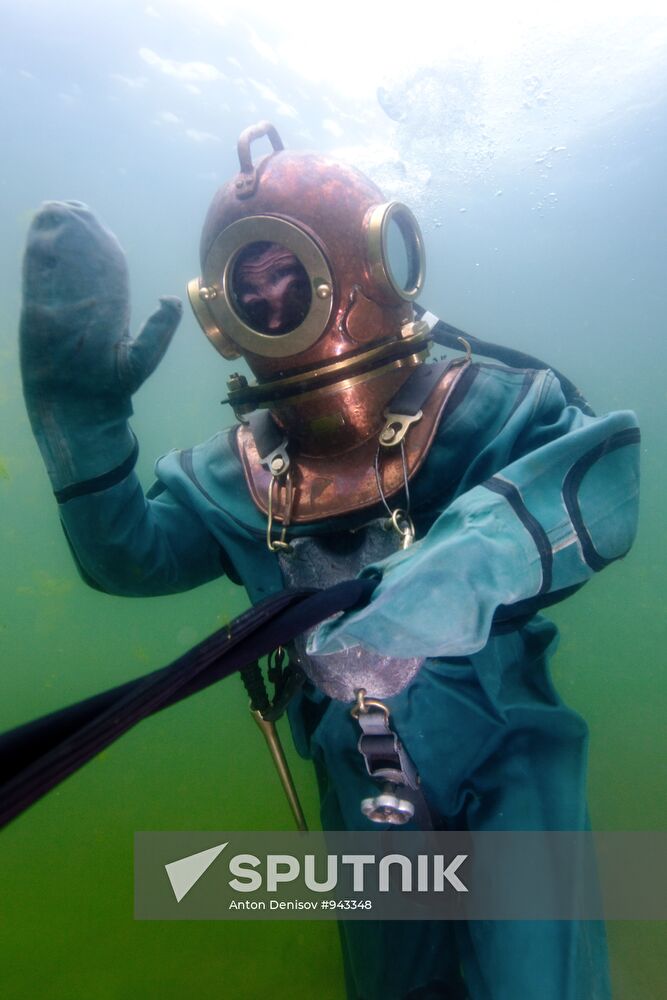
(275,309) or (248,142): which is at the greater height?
(248,142)

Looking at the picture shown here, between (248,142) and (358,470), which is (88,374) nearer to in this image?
(358,470)

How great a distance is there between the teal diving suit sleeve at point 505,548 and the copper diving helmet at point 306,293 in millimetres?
733

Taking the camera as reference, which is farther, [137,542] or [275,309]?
[137,542]

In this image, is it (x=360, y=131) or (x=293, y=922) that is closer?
(x=293, y=922)

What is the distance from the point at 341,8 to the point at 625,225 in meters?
19.5

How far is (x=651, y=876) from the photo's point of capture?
4762 millimetres

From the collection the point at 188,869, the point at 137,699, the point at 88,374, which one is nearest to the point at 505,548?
the point at 137,699

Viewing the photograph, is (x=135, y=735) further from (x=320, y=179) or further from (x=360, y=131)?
(x=360, y=131)

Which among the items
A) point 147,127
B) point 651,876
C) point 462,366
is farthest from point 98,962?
point 147,127

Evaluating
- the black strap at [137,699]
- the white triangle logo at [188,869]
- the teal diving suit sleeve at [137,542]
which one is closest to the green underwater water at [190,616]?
the teal diving suit sleeve at [137,542]

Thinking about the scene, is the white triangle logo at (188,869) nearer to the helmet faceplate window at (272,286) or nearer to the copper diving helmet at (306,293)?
the copper diving helmet at (306,293)

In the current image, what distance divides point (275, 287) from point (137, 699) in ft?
4.96

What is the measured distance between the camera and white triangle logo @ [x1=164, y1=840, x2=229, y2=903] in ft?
8.54

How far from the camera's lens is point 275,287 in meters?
1.98
